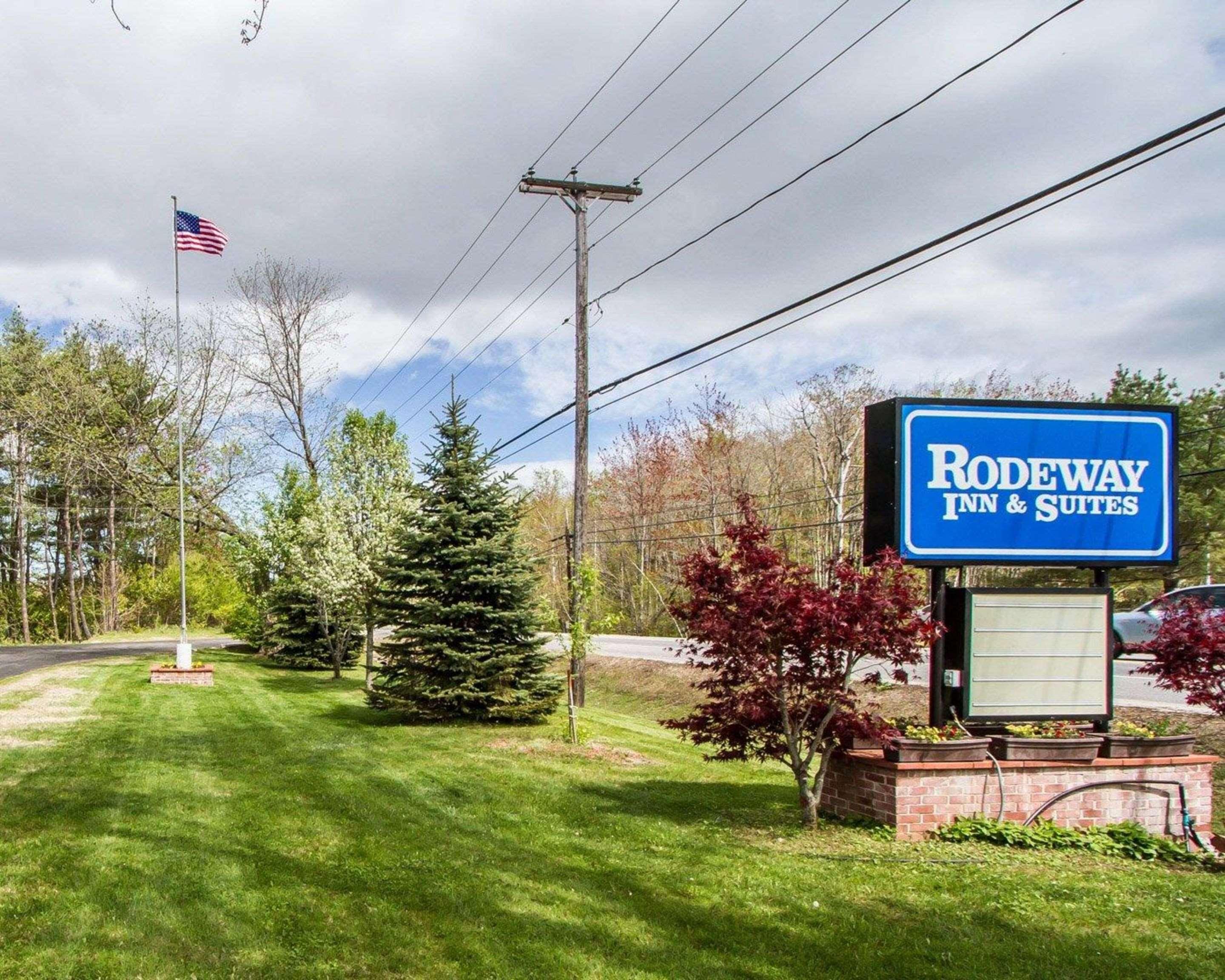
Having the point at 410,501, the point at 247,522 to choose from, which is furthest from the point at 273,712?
the point at 247,522

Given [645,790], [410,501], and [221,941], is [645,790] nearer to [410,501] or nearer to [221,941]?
[221,941]

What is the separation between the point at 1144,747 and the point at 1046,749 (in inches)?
36.0

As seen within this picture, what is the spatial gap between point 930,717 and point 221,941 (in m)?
5.46

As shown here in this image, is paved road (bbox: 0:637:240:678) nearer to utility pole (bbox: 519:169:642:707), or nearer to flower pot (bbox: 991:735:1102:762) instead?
utility pole (bbox: 519:169:642:707)

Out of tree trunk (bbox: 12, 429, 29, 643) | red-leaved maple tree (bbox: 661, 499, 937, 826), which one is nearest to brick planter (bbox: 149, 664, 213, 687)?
red-leaved maple tree (bbox: 661, 499, 937, 826)

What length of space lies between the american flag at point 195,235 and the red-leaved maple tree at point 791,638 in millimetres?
18154

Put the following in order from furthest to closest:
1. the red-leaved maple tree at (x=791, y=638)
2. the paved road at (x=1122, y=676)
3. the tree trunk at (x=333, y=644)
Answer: the tree trunk at (x=333, y=644) < the paved road at (x=1122, y=676) < the red-leaved maple tree at (x=791, y=638)

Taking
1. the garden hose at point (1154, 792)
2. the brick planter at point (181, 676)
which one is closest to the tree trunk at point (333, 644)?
the brick planter at point (181, 676)

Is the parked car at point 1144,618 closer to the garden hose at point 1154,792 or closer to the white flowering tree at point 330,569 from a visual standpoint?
the garden hose at point 1154,792

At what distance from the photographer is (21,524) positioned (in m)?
44.2

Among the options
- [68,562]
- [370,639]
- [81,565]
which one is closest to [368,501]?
[370,639]

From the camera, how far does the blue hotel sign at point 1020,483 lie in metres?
7.80

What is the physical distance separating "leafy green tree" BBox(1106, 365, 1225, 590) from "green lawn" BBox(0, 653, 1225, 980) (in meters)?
27.0

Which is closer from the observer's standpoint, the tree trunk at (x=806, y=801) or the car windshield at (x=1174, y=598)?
the tree trunk at (x=806, y=801)
